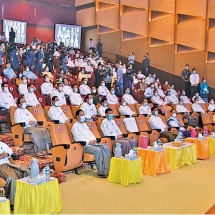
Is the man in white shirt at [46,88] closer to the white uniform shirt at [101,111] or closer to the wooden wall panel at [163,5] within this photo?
the white uniform shirt at [101,111]

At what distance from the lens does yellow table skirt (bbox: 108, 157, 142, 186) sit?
553 cm

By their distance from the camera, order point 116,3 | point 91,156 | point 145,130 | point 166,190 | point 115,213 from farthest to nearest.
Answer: point 116,3, point 145,130, point 91,156, point 166,190, point 115,213

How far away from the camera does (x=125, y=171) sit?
5543 millimetres

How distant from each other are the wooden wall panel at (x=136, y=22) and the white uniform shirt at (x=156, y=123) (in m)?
7.93

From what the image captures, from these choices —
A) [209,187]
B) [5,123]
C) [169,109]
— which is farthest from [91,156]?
[169,109]

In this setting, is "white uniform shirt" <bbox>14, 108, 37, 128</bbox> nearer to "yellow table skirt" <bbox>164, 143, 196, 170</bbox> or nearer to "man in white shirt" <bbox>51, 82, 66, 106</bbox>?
"man in white shirt" <bbox>51, 82, 66, 106</bbox>

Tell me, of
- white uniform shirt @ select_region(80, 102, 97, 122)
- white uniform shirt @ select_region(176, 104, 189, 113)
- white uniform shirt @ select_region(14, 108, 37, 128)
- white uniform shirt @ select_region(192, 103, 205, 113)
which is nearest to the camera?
white uniform shirt @ select_region(14, 108, 37, 128)

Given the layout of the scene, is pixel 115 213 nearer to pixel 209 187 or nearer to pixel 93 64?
pixel 209 187

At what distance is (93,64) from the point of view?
14273 millimetres

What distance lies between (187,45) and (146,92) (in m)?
3.68

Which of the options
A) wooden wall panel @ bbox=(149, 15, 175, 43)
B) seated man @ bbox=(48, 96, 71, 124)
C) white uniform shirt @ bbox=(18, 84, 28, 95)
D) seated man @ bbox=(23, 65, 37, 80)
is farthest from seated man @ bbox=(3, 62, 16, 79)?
wooden wall panel @ bbox=(149, 15, 175, 43)

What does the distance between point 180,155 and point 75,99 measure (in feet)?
12.4

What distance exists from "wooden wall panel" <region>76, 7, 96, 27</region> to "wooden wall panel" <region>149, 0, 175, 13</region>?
321cm

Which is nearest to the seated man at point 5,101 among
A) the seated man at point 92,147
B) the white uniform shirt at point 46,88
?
the white uniform shirt at point 46,88
